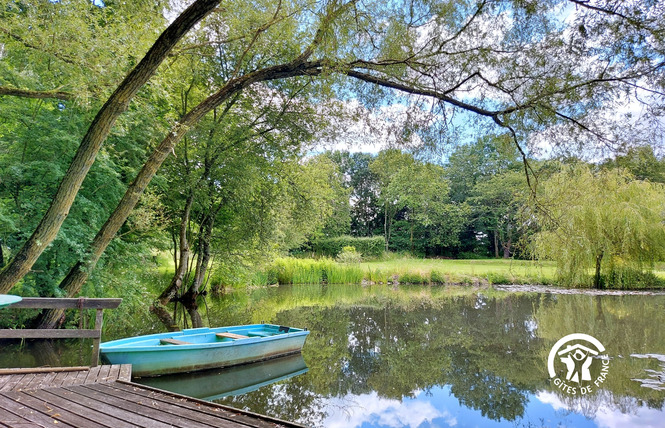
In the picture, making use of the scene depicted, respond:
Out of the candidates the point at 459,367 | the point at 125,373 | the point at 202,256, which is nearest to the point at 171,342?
the point at 125,373

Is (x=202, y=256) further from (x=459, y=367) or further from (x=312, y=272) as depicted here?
(x=459, y=367)

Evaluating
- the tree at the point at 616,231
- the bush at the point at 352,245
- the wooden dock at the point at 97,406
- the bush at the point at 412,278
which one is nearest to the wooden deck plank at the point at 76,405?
the wooden dock at the point at 97,406

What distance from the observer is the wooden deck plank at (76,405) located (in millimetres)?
2842

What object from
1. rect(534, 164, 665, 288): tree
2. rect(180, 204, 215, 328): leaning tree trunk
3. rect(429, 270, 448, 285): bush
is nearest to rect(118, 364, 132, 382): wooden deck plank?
rect(180, 204, 215, 328): leaning tree trunk

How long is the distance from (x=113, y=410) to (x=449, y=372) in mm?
4722

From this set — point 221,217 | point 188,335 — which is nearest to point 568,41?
point 188,335

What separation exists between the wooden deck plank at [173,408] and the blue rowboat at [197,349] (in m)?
1.41

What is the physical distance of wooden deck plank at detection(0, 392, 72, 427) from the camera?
2743mm

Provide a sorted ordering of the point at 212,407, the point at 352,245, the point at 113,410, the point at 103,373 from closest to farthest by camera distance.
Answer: the point at 113,410, the point at 212,407, the point at 103,373, the point at 352,245

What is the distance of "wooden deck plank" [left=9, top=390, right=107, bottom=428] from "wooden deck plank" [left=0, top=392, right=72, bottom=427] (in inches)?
1.2

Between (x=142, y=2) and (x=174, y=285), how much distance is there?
315 inches

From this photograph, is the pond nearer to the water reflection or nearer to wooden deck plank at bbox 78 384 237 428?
the water reflection

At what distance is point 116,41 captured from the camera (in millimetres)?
4648

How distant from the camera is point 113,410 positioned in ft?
10.2
